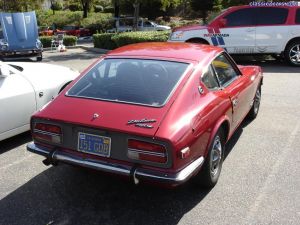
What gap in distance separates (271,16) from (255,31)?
2.10ft

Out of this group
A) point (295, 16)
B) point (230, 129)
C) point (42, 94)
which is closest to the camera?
point (230, 129)

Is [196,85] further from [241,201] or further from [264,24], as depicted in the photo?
[264,24]

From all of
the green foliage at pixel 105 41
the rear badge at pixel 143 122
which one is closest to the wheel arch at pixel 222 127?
the rear badge at pixel 143 122

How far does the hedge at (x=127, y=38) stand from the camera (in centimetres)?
1570

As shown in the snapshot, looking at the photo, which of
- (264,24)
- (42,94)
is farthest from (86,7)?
(42,94)

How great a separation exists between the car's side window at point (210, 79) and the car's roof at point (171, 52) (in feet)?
0.54

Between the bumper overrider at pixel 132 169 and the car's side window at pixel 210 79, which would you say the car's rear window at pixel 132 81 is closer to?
the car's side window at pixel 210 79


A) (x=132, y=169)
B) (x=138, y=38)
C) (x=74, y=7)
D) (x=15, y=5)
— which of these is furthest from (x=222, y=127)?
(x=74, y=7)

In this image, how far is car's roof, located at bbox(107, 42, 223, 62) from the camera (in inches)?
173

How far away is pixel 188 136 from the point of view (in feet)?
11.3

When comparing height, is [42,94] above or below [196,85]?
below

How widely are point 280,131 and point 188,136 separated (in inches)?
119

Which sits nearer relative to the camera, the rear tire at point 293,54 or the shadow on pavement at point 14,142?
the shadow on pavement at point 14,142

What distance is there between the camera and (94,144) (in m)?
3.61
